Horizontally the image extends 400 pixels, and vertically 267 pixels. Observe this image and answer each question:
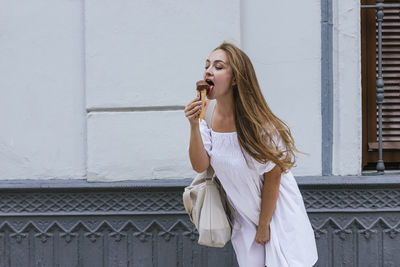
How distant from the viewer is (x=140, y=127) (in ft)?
12.3

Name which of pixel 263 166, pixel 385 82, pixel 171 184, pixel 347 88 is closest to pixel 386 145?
pixel 385 82

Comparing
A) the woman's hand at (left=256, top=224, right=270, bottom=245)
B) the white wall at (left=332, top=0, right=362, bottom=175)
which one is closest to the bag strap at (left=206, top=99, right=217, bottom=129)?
the woman's hand at (left=256, top=224, right=270, bottom=245)

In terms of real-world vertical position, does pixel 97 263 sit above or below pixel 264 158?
below

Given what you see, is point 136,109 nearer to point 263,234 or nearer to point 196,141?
point 196,141

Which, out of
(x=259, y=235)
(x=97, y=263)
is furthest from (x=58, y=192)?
(x=259, y=235)

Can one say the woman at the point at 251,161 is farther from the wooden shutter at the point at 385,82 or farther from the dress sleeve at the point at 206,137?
the wooden shutter at the point at 385,82

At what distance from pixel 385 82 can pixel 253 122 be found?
2365mm

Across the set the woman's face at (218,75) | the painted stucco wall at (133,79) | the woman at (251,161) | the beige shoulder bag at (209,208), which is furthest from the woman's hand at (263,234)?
the painted stucco wall at (133,79)

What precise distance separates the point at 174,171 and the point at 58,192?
103cm

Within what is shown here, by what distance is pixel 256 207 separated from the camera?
2484mm

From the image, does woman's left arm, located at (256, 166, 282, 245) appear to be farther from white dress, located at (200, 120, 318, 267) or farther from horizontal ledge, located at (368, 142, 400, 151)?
horizontal ledge, located at (368, 142, 400, 151)

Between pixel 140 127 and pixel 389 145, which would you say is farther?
pixel 389 145

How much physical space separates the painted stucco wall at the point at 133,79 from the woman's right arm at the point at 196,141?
4.29ft

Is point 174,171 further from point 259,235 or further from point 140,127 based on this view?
point 259,235
